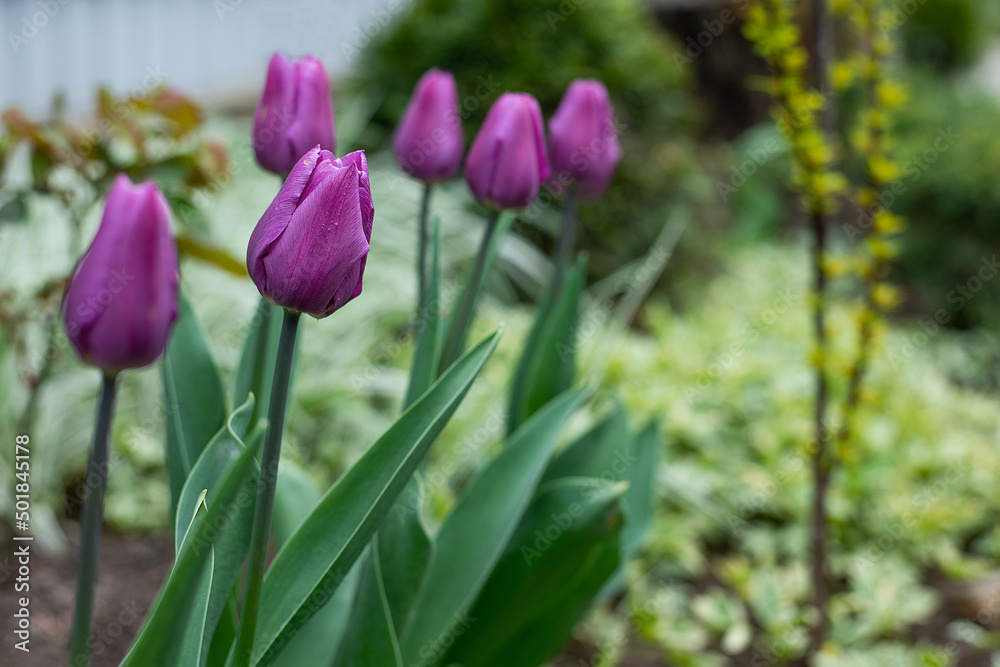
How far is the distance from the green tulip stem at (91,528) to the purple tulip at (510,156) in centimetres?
48

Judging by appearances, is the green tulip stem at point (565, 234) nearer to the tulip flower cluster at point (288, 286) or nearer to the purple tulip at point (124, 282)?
the tulip flower cluster at point (288, 286)

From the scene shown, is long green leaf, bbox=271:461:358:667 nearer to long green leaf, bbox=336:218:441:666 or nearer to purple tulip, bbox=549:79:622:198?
long green leaf, bbox=336:218:441:666

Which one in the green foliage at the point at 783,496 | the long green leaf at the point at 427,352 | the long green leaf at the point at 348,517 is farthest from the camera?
the green foliage at the point at 783,496

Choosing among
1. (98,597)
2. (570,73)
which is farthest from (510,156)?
(570,73)

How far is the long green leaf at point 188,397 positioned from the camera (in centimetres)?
91

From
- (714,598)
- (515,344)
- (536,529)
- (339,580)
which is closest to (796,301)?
(515,344)

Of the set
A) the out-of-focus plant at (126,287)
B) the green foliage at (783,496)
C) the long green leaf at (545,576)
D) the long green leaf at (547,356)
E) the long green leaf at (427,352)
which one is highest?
the out-of-focus plant at (126,287)

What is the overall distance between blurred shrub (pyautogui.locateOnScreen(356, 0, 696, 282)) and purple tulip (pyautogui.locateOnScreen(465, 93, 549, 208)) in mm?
2322

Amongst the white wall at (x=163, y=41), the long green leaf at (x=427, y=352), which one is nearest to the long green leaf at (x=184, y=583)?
the long green leaf at (x=427, y=352)

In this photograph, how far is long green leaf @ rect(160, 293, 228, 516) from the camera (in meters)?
0.91

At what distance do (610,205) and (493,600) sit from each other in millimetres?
2576

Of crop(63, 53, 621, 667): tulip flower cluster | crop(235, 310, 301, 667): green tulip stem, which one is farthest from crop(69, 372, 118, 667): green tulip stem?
crop(235, 310, 301, 667): green tulip stem

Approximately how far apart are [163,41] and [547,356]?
3.69m

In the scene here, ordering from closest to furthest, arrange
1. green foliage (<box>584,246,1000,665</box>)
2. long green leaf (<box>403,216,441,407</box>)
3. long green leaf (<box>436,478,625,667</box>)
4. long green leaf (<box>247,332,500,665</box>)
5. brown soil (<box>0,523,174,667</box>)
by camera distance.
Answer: long green leaf (<box>247,332,500,665</box>) < long green leaf (<box>403,216,441,407</box>) < long green leaf (<box>436,478,625,667</box>) < brown soil (<box>0,523,174,667</box>) < green foliage (<box>584,246,1000,665</box>)
